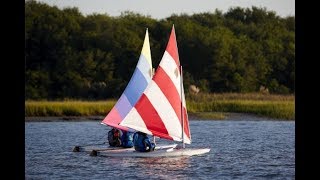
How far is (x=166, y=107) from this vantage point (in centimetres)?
2509

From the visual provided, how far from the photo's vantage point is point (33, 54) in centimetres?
6216

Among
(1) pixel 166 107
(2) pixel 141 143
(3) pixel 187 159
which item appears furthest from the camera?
(3) pixel 187 159

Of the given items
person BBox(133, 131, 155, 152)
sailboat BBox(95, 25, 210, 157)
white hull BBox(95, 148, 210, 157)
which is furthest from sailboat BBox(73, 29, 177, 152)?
person BBox(133, 131, 155, 152)

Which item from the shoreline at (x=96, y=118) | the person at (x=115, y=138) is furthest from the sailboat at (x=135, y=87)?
the shoreline at (x=96, y=118)

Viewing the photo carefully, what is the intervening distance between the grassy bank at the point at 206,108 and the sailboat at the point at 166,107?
880 inches

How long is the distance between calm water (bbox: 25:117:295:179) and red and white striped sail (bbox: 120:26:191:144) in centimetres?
86

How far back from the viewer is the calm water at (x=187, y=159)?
22047 mm

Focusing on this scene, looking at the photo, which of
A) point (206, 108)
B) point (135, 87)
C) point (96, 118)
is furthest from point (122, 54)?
point (135, 87)

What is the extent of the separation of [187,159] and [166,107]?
1615mm

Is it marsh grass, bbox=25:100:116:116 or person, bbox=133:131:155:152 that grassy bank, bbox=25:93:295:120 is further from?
person, bbox=133:131:155:152

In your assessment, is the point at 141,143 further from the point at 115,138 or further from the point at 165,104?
the point at 115,138

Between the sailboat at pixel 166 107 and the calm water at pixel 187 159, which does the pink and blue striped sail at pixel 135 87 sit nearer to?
the calm water at pixel 187 159
